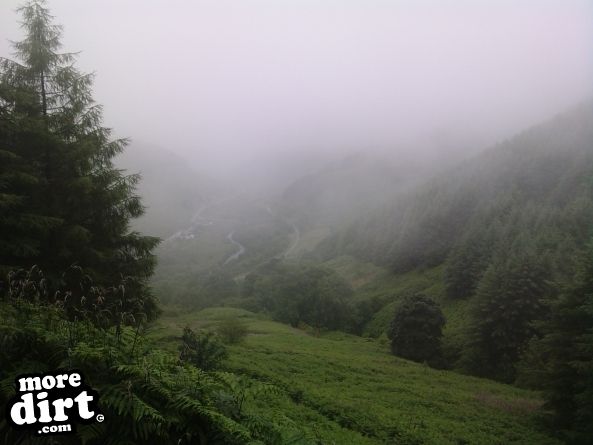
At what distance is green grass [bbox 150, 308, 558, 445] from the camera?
18672 millimetres

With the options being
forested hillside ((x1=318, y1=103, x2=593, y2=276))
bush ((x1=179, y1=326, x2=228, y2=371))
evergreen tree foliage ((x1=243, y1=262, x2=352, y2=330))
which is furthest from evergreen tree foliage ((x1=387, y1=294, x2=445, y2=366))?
A: bush ((x1=179, y1=326, x2=228, y2=371))

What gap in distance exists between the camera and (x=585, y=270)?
Answer: 1005 inches

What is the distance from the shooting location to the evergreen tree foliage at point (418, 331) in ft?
178

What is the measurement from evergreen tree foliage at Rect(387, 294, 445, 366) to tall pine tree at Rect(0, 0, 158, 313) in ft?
151

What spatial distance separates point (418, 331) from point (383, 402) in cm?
3259

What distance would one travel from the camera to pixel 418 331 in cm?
5488

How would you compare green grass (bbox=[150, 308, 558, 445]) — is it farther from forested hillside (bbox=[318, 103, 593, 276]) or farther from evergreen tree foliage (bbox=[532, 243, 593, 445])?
forested hillside (bbox=[318, 103, 593, 276])

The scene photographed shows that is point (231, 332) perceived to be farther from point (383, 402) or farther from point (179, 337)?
point (383, 402)

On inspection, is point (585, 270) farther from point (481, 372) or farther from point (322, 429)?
point (481, 372)

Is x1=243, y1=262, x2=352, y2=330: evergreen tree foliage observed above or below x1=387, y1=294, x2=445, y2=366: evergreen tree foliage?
above

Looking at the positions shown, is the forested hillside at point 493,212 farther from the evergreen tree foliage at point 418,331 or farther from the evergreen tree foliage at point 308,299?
the evergreen tree foliage at point 418,331

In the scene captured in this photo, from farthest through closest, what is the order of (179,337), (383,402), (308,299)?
(308,299) → (383,402) → (179,337)

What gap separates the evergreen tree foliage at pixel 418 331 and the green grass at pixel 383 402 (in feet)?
47.8

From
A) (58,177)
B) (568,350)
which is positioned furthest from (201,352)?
(568,350)
